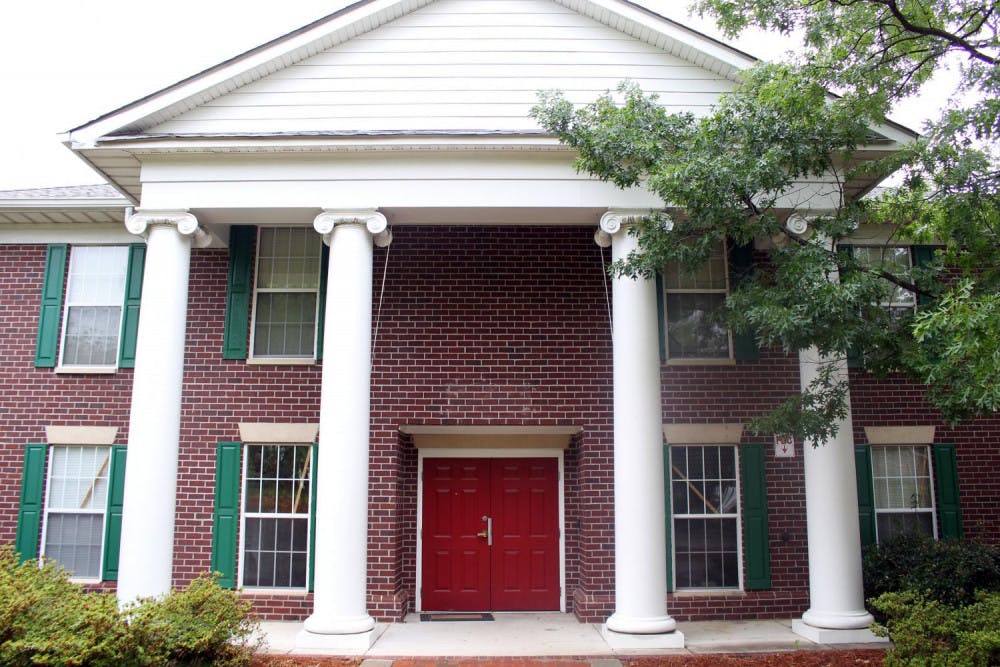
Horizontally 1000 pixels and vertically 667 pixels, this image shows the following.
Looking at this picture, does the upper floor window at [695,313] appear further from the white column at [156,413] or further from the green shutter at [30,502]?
the green shutter at [30,502]

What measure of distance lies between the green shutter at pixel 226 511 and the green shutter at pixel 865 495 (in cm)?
929

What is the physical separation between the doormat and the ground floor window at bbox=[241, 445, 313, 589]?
184cm

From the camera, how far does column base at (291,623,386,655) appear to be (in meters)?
9.04

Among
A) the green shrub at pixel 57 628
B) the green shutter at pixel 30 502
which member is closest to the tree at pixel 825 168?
the green shrub at pixel 57 628

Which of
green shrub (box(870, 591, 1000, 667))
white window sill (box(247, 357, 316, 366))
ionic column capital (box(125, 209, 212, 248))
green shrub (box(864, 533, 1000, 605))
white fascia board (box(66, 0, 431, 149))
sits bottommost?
green shrub (box(870, 591, 1000, 667))

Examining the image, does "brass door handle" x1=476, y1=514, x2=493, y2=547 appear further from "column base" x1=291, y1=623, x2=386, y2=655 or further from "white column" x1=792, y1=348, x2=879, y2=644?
"white column" x1=792, y1=348, x2=879, y2=644

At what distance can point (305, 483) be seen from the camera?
11.8 metres

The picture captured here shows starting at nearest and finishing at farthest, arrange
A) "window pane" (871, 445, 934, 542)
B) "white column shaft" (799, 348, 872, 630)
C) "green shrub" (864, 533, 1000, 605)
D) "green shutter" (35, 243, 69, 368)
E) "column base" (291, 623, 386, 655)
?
"column base" (291, 623, 386, 655) < "white column shaft" (799, 348, 872, 630) < "green shrub" (864, 533, 1000, 605) < "window pane" (871, 445, 934, 542) < "green shutter" (35, 243, 69, 368)

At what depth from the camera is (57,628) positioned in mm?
6898

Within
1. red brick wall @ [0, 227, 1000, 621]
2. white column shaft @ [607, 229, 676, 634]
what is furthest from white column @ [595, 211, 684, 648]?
red brick wall @ [0, 227, 1000, 621]

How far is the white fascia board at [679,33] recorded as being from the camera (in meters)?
10.4

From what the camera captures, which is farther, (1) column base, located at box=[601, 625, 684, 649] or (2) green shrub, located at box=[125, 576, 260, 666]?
(1) column base, located at box=[601, 625, 684, 649]

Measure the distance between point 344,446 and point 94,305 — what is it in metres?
5.85

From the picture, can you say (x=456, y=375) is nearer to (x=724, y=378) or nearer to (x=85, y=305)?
(x=724, y=378)
